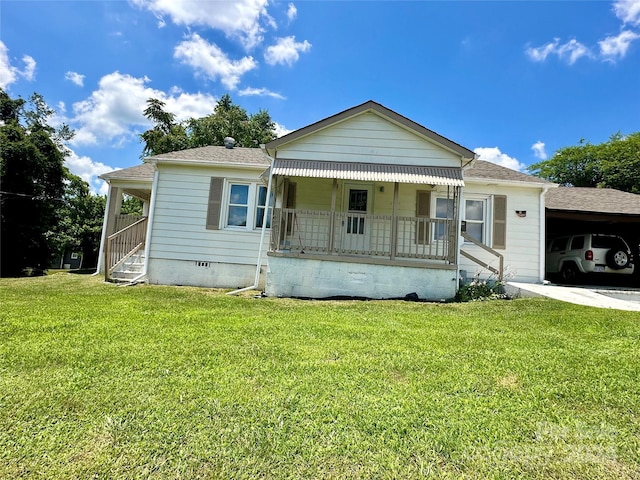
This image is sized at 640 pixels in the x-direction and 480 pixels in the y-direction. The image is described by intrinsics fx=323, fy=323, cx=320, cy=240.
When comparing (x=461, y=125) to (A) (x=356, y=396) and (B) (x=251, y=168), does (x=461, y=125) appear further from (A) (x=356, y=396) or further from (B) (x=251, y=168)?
(A) (x=356, y=396)

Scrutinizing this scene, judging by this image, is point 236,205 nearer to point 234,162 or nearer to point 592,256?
point 234,162

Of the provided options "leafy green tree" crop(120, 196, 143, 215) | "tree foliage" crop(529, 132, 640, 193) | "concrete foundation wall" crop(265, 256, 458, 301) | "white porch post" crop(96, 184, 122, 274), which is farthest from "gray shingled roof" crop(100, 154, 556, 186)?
"tree foliage" crop(529, 132, 640, 193)

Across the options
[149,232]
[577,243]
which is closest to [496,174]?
[577,243]

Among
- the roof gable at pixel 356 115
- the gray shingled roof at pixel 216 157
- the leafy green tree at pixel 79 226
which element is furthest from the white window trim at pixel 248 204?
the leafy green tree at pixel 79 226

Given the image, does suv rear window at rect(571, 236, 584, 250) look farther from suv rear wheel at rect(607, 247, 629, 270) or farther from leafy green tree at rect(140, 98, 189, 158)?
leafy green tree at rect(140, 98, 189, 158)

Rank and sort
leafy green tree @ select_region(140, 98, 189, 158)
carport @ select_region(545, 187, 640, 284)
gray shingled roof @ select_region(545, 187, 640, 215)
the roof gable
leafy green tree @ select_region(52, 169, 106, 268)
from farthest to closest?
leafy green tree @ select_region(140, 98, 189, 158) < leafy green tree @ select_region(52, 169, 106, 268) < gray shingled roof @ select_region(545, 187, 640, 215) < carport @ select_region(545, 187, 640, 284) < the roof gable

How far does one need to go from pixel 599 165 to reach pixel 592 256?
78.9 feet

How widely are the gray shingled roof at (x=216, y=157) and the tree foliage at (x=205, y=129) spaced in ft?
52.5

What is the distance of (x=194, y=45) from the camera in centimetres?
1555

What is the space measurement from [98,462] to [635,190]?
32.0m

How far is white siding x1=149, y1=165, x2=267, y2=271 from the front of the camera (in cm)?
941

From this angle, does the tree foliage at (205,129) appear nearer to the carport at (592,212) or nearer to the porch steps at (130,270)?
the porch steps at (130,270)

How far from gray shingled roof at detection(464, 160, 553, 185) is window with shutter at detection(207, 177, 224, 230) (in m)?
7.24

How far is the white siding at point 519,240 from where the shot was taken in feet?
30.7
